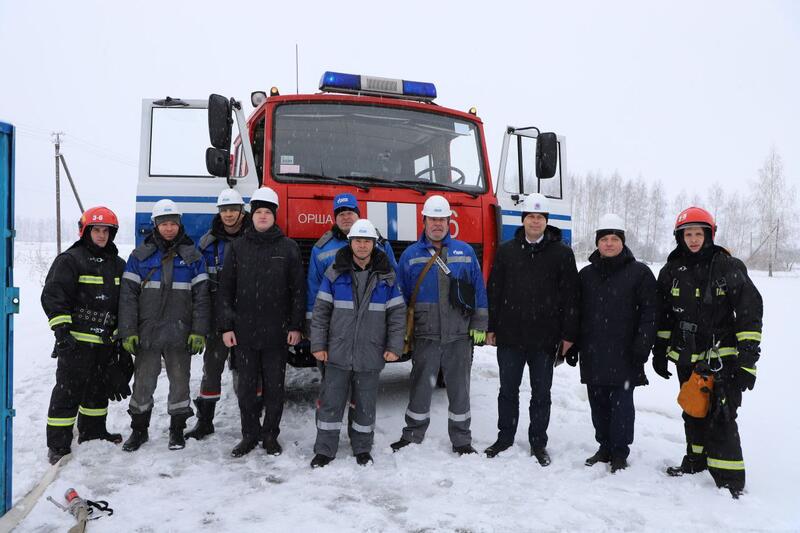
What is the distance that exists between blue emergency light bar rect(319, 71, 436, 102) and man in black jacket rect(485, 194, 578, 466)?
6.63ft

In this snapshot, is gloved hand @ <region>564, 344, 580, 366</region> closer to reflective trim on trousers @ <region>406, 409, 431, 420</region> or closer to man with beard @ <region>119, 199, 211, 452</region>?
reflective trim on trousers @ <region>406, 409, 431, 420</region>

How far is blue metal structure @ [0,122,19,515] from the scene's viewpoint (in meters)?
3.06

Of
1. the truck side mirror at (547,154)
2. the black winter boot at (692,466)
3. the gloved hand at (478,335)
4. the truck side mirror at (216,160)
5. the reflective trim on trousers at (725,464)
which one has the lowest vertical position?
the black winter boot at (692,466)

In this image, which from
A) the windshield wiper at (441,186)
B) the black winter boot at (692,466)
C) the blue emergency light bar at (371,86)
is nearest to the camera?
the black winter boot at (692,466)

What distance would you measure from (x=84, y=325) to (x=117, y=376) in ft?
1.72

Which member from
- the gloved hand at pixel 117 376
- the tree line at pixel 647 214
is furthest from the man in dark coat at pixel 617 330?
the tree line at pixel 647 214

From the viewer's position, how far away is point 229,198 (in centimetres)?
471

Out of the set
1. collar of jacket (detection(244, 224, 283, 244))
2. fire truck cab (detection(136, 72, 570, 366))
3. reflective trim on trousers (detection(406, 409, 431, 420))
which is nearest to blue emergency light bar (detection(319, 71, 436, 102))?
fire truck cab (detection(136, 72, 570, 366))

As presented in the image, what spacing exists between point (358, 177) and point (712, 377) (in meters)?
3.20

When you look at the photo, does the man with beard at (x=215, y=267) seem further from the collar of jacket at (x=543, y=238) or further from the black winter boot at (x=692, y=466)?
the black winter boot at (x=692, y=466)

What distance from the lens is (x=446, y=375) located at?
14.9 feet

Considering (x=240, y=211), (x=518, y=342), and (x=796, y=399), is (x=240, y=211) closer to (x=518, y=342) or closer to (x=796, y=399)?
(x=518, y=342)

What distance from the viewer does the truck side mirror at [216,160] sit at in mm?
4906

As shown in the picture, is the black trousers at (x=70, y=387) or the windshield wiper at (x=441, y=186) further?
the windshield wiper at (x=441, y=186)
